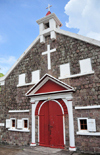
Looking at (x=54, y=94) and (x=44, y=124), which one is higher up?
(x=54, y=94)

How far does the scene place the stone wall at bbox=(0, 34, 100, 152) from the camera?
771cm

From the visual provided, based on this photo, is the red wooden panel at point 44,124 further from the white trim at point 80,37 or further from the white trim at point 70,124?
the white trim at point 80,37

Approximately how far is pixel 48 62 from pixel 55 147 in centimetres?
548

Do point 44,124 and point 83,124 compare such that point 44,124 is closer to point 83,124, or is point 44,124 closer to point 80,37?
point 83,124

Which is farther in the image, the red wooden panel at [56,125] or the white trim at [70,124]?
the red wooden panel at [56,125]

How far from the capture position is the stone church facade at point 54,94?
303 inches

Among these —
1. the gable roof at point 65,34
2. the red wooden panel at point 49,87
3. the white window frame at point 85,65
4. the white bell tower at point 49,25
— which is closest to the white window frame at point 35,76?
the red wooden panel at point 49,87

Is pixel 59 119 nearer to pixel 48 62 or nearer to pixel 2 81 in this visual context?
pixel 48 62

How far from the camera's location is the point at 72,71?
8.62 metres

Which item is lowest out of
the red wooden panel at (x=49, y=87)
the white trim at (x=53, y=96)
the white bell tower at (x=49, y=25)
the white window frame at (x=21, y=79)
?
the white trim at (x=53, y=96)

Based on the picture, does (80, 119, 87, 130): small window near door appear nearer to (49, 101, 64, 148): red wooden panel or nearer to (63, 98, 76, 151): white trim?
(63, 98, 76, 151): white trim

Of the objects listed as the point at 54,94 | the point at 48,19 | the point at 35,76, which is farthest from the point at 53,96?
the point at 48,19

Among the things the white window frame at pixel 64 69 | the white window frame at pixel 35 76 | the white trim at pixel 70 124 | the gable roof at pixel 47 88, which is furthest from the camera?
the white window frame at pixel 35 76

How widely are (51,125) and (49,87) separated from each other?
2.40 m
